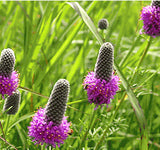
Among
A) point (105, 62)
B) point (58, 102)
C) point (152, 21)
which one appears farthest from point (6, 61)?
point (152, 21)

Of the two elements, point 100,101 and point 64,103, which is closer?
point 64,103

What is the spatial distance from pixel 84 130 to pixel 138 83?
2.43ft

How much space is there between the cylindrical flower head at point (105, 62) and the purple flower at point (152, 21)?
2.16 ft

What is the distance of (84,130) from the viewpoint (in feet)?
8.52

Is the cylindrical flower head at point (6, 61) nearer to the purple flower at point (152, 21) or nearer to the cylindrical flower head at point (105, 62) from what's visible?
the cylindrical flower head at point (105, 62)

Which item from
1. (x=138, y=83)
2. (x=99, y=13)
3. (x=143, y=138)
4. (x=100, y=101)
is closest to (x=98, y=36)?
(x=100, y=101)

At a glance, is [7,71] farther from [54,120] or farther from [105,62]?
[105,62]

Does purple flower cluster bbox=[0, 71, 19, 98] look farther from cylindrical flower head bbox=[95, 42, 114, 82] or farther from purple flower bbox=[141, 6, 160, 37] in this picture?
purple flower bbox=[141, 6, 160, 37]

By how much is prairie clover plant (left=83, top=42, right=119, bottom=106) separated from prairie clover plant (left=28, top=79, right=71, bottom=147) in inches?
14.0

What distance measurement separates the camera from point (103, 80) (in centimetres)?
215

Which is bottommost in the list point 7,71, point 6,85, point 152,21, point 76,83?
point 76,83

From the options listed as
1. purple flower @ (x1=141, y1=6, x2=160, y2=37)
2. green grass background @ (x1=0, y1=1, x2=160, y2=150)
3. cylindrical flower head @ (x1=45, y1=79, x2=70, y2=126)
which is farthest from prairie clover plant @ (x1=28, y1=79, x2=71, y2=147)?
purple flower @ (x1=141, y1=6, x2=160, y2=37)

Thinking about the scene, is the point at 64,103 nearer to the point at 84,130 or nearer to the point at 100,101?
the point at 100,101

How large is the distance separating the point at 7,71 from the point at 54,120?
52cm
